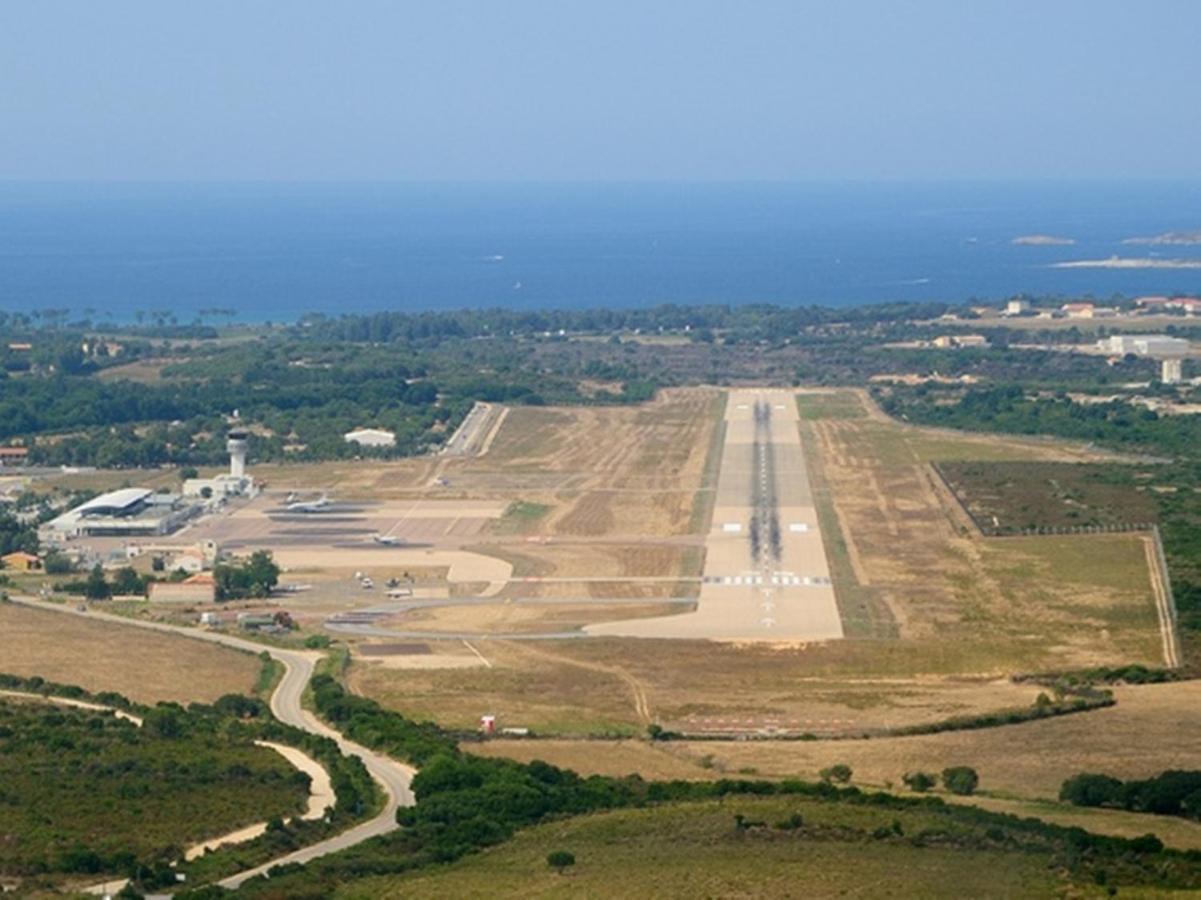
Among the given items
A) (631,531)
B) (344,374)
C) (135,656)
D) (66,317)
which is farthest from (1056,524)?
(66,317)

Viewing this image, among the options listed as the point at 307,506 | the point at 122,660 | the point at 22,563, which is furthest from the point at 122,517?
the point at 122,660

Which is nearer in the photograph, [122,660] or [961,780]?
[961,780]

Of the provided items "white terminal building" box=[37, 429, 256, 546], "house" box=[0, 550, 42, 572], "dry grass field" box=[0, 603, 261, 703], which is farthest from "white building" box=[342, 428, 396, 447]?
"dry grass field" box=[0, 603, 261, 703]

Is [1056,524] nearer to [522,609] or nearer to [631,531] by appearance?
[631,531]

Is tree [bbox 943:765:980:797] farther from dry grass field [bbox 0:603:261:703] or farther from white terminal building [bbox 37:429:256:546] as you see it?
white terminal building [bbox 37:429:256:546]

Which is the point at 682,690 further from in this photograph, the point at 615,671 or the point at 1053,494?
the point at 1053,494

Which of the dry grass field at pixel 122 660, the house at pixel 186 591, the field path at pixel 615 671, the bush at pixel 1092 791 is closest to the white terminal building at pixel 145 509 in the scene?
the house at pixel 186 591
